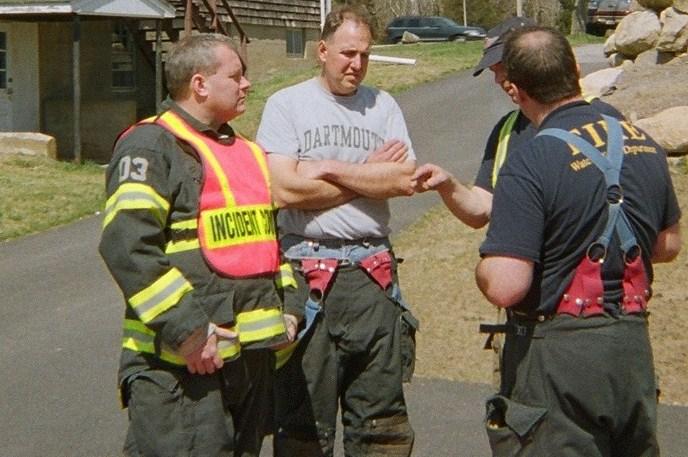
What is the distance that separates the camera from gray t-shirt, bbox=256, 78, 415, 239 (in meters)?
4.70

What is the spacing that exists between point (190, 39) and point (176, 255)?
74 cm

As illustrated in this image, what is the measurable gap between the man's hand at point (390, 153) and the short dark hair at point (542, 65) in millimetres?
1048

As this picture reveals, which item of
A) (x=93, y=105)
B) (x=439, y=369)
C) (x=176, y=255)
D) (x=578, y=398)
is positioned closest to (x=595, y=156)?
(x=578, y=398)

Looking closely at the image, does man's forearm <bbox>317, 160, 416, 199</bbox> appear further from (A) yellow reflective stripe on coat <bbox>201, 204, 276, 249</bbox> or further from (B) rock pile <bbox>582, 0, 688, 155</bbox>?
(B) rock pile <bbox>582, 0, 688, 155</bbox>

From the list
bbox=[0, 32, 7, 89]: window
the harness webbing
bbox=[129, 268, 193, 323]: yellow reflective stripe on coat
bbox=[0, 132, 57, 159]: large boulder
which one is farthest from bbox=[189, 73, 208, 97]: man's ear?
bbox=[0, 32, 7, 89]: window

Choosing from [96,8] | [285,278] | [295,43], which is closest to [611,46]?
[96,8]

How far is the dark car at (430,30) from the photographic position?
136 ft

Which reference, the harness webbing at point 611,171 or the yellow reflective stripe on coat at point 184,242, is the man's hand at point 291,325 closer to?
the yellow reflective stripe on coat at point 184,242

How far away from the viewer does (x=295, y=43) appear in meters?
29.9

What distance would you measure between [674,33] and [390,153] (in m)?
12.6

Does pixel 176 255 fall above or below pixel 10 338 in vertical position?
above

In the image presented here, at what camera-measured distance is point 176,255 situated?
3881 mm

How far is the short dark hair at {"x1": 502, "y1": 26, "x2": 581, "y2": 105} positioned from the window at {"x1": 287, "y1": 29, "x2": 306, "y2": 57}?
1020 inches

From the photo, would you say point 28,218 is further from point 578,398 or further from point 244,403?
point 578,398
